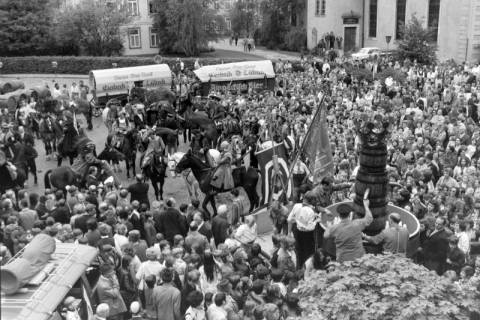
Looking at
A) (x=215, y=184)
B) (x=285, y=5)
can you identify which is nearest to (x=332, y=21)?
(x=285, y=5)

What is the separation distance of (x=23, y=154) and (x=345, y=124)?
983 cm

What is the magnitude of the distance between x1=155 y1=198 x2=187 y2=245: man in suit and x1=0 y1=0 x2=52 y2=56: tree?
37548 mm

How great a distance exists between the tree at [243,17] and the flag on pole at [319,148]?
48056mm

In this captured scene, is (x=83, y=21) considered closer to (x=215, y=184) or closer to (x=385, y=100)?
(x=385, y=100)

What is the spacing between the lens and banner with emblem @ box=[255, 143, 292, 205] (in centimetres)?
1421

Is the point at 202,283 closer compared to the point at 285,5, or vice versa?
the point at 202,283

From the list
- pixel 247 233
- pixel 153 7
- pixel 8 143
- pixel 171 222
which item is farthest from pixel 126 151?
pixel 153 7

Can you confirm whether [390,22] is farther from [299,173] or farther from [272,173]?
[272,173]

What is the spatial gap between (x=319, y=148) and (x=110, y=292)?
5886 millimetres

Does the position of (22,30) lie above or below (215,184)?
above

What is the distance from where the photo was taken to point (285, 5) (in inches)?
2176

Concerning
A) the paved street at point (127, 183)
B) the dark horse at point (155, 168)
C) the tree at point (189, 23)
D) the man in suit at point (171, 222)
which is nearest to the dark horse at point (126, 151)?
the paved street at point (127, 183)

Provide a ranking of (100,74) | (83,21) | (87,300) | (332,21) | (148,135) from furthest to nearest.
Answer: (332,21), (83,21), (100,74), (148,135), (87,300)

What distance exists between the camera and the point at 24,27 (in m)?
45.8
